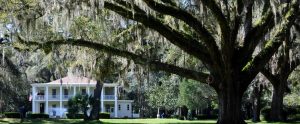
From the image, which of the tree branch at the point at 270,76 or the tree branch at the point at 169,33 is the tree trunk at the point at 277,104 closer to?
the tree branch at the point at 270,76

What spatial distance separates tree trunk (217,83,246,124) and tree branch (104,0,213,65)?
3.60 feet

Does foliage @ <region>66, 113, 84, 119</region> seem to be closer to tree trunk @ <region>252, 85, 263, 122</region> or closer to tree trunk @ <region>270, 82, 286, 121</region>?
tree trunk @ <region>252, 85, 263, 122</region>

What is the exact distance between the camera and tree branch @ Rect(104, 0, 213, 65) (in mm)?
14073

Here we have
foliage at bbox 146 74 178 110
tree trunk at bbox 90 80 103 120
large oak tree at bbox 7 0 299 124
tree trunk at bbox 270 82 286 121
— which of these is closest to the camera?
large oak tree at bbox 7 0 299 124

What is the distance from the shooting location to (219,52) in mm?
15695

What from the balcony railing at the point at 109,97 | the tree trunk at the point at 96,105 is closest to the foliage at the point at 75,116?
the tree trunk at the point at 96,105

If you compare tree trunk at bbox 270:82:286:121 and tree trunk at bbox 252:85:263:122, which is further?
tree trunk at bbox 252:85:263:122

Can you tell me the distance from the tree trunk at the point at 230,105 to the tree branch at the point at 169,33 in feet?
3.60

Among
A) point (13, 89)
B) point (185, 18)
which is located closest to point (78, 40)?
point (185, 18)

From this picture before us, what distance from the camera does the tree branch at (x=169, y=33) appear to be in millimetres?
14073

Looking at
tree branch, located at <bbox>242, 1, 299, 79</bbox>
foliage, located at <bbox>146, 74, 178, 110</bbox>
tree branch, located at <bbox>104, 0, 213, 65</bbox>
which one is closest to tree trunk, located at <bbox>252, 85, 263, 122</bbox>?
tree branch, located at <bbox>242, 1, 299, 79</bbox>

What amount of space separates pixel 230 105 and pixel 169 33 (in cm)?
308

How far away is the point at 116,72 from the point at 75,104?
26690mm

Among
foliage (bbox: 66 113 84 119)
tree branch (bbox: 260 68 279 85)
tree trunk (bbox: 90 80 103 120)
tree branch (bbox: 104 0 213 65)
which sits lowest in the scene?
foliage (bbox: 66 113 84 119)
